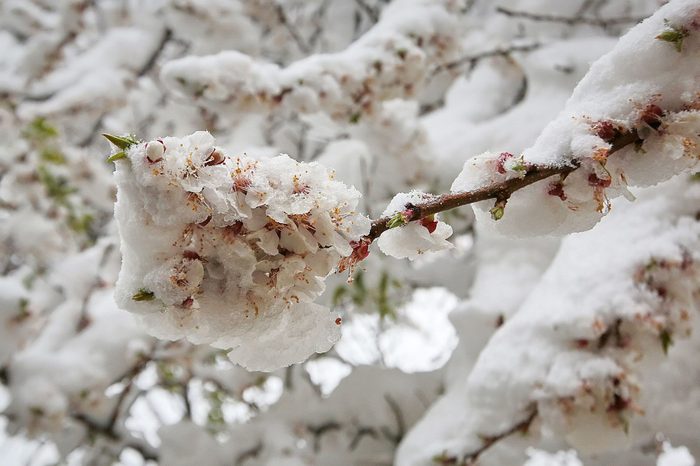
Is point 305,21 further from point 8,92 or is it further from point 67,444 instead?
point 67,444

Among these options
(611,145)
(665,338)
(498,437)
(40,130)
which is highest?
(611,145)

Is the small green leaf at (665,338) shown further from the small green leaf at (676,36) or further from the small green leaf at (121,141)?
the small green leaf at (121,141)

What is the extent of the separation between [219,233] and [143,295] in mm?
127

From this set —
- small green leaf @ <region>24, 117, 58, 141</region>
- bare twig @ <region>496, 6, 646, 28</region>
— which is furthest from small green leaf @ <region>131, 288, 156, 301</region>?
small green leaf @ <region>24, 117, 58, 141</region>

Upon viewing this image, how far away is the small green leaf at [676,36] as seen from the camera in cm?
82

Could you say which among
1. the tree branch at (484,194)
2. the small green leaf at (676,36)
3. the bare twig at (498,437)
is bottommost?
the bare twig at (498,437)

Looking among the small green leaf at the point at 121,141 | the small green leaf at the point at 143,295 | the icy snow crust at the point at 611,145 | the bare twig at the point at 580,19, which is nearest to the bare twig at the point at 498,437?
the icy snow crust at the point at 611,145

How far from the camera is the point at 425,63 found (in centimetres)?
221

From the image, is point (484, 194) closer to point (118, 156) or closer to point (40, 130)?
point (118, 156)

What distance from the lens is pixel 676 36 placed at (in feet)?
2.68

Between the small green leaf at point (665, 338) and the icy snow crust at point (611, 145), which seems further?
the small green leaf at point (665, 338)

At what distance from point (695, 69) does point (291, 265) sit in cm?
64

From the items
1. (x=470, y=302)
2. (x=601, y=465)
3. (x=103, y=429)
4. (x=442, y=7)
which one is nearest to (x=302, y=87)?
(x=442, y=7)

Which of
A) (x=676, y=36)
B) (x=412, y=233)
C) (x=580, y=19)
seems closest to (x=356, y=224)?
(x=412, y=233)
